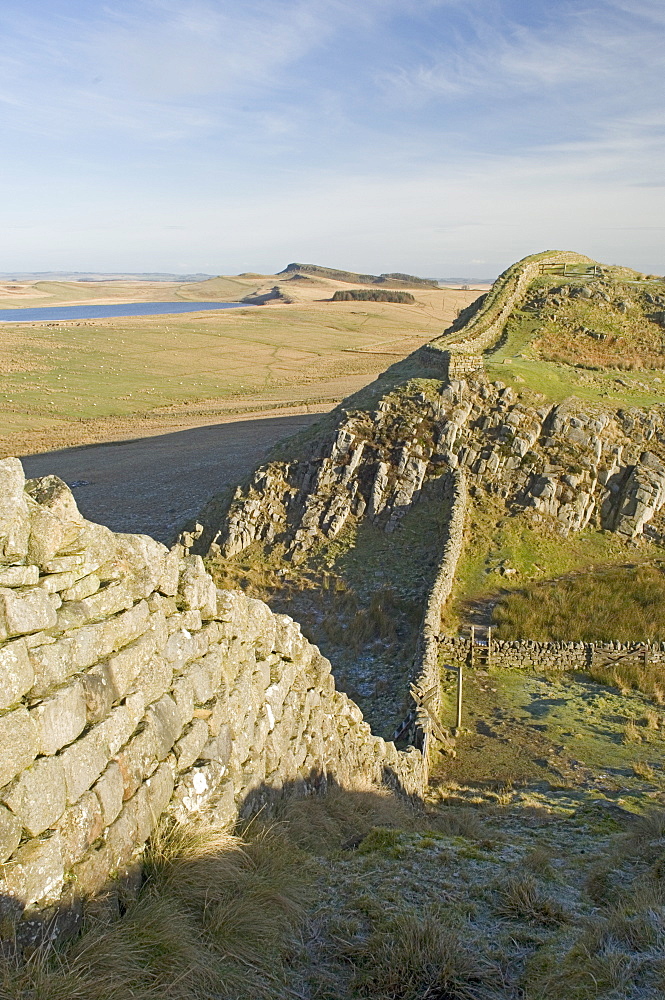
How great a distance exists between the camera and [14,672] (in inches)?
193

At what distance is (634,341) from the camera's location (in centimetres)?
3209

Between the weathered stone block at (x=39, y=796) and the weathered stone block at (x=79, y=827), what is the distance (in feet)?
0.39

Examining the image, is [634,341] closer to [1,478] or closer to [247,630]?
[247,630]

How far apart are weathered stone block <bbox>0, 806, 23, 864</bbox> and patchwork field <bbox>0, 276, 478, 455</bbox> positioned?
46.2 m

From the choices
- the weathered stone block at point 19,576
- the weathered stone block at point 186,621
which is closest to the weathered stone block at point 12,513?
the weathered stone block at point 19,576

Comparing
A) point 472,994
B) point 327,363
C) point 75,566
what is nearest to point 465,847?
point 472,994

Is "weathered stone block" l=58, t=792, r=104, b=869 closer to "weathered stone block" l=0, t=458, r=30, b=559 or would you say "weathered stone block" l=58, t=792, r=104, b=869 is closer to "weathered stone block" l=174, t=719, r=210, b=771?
"weathered stone block" l=174, t=719, r=210, b=771

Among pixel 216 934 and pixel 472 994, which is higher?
pixel 216 934

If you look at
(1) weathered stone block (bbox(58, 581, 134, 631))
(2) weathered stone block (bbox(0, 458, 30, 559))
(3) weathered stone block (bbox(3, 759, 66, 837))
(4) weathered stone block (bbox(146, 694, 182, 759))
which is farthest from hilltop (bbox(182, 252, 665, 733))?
(2) weathered stone block (bbox(0, 458, 30, 559))

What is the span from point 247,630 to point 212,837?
8.04 ft

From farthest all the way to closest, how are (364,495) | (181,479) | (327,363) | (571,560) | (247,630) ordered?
(327,363)
(181,479)
(364,495)
(571,560)
(247,630)

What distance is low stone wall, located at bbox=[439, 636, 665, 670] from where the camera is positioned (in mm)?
17828

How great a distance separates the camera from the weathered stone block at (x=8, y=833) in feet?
15.1

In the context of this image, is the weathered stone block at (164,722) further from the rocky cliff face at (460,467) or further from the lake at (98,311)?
the lake at (98,311)
